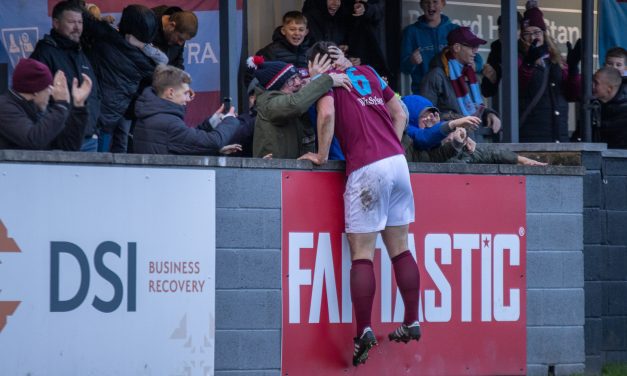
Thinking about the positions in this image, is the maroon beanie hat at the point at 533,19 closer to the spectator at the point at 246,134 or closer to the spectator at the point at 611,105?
the spectator at the point at 611,105

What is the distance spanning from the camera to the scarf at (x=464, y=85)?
1134 cm

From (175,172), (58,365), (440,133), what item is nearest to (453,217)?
(440,133)

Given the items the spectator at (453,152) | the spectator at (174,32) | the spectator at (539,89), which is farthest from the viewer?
the spectator at (539,89)

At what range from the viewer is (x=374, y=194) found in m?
8.48

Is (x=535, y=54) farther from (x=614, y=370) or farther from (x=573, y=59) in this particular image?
(x=614, y=370)

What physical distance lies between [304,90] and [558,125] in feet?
13.6

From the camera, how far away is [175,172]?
820cm

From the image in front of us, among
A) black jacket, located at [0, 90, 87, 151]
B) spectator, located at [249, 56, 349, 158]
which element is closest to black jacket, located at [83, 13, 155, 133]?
spectator, located at [249, 56, 349, 158]

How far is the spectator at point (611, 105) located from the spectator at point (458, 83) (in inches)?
41.8

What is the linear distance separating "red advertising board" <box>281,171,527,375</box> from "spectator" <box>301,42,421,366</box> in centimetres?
19

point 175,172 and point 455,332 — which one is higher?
point 175,172

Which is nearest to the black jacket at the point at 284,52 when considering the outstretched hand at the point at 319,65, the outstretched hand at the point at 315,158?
the outstretched hand at the point at 319,65

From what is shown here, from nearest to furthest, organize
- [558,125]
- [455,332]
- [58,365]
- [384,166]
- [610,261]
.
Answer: [58,365]
[384,166]
[455,332]
[610,261]
[558,125]

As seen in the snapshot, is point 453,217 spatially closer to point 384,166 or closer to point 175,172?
point 384,166
